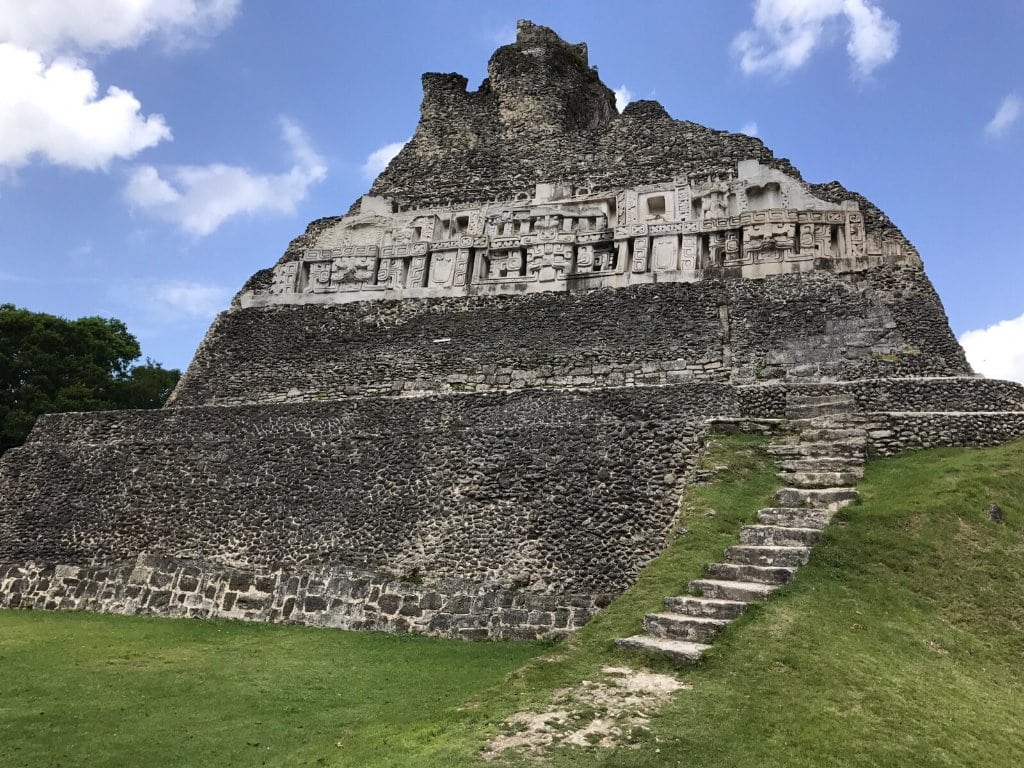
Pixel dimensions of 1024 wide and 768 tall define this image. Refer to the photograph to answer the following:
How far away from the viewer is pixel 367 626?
11.4 m

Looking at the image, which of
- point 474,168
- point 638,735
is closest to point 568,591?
point 638,735

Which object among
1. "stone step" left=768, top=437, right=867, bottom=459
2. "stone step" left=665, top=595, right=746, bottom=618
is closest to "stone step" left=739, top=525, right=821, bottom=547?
"stone step" left=665, top=595, right=746, bottom=618

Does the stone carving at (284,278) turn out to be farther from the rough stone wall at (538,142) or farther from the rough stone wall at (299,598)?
the rough stone wall at (299,598)

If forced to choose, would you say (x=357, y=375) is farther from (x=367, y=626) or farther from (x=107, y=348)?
(x=107, y=348)

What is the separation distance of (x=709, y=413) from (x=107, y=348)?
1074 inches

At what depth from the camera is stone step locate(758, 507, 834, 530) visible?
884cm

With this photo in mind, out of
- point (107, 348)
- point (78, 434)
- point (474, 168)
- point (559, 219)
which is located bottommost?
point (78, 434)

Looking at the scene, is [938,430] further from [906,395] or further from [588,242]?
[588,242]

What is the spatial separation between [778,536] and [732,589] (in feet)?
4.39

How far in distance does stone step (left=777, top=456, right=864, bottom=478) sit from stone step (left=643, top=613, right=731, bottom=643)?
405cm

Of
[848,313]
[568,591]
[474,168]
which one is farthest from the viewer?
[474,168]

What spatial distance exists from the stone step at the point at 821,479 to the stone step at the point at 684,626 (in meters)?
3.75

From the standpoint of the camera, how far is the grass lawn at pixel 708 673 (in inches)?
211

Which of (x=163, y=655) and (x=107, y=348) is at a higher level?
(x=107, y=348)
